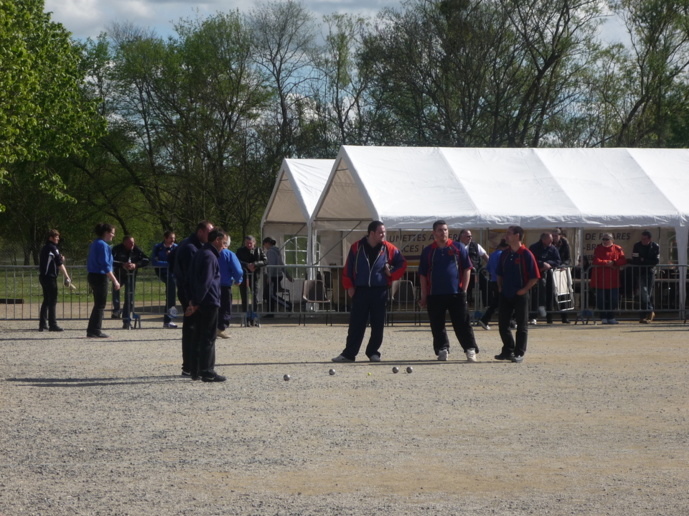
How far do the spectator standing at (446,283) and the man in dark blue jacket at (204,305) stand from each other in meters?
3.16

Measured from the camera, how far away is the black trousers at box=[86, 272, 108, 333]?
58.1ft

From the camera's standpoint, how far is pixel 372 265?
1392 centimetres

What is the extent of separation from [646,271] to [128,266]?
10113mm

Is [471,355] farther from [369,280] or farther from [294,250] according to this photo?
[294,250]

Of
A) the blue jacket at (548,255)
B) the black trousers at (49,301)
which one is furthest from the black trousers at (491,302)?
the black trousers at (49,301)

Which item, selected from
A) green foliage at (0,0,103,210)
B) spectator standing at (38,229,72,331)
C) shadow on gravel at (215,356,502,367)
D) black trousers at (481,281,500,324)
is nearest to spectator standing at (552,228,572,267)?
black trousers at (481,281,500,324)

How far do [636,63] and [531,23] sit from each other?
6040 mm

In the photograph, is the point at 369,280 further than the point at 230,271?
No

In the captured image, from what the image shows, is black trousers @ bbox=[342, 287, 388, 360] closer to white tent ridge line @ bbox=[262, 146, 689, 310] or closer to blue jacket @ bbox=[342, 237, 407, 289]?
blue jacket @ bbox=[342, 237, 407, 289]

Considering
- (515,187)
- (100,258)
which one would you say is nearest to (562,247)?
(515,187)

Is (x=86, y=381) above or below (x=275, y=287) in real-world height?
below

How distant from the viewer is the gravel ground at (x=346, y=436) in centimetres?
610

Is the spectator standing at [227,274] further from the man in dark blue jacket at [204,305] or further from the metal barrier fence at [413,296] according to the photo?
the man in dark blue jacket at [204,305]

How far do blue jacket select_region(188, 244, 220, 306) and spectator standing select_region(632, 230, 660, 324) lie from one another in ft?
39.2
